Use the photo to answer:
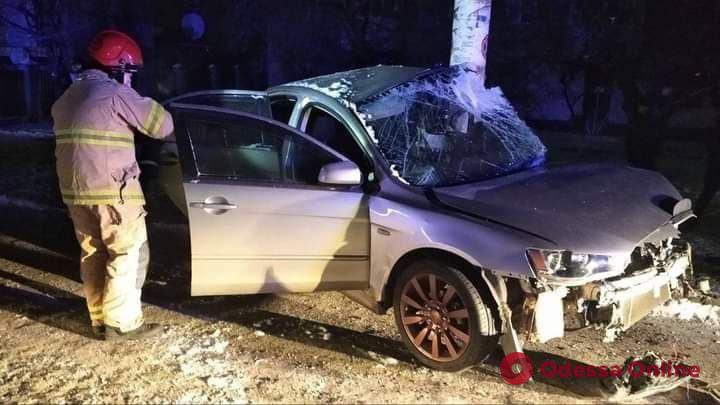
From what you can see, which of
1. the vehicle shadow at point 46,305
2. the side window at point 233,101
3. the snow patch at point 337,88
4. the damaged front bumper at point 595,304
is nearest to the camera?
the damaged front bumper at point 595,304

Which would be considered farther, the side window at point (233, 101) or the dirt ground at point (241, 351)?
the side window at point (233, 101)

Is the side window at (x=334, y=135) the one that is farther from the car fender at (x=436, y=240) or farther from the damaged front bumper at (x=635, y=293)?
the damaged front bumper at (x=635, y=293)

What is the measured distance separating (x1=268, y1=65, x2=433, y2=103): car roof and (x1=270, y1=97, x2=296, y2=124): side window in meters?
0.10

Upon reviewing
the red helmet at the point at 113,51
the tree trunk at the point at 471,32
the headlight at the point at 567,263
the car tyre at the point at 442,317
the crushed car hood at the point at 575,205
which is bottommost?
the car tyre at the point at 442,317

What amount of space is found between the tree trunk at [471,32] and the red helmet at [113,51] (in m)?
2.95

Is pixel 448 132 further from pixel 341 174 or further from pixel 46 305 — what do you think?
pixel 46 305

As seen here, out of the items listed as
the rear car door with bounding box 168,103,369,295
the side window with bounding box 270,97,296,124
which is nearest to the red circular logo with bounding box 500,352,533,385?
the rear car door with bounding box 168,103,369,295

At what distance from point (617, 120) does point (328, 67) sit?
8479mm

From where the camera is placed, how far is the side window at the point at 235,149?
13.2ft

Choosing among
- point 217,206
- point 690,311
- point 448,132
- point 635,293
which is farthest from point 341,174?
point 690,311

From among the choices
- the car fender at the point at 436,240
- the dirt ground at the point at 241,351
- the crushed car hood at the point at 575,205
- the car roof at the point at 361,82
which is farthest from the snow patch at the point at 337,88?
the dirt ground at the point at 241,351

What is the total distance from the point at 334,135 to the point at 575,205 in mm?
1633

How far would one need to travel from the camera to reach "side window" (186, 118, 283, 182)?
158 inches

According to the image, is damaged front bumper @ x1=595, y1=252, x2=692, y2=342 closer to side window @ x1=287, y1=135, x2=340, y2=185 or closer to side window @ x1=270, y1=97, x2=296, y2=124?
side window @ x1=287, y1=135, x2=340, y2=185
